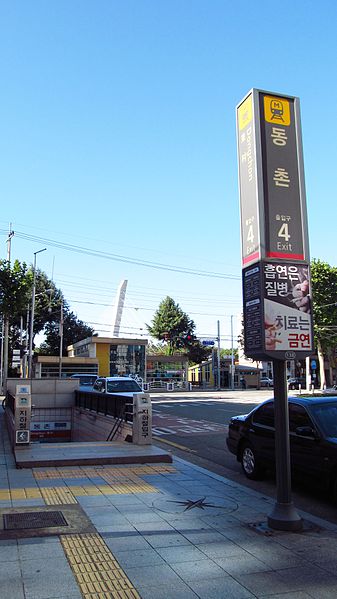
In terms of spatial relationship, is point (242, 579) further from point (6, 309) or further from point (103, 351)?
point (103, 351)

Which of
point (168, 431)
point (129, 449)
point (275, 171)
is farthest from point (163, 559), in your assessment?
point (168, 431)

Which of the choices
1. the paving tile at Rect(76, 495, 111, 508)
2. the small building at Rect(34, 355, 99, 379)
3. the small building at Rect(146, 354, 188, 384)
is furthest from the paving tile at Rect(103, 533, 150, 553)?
the small building at Rect(146, 354, 188, 384)

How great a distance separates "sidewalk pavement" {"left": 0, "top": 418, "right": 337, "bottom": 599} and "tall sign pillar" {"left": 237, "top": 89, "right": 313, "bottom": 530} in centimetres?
72

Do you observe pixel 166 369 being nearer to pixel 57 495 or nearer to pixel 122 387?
→ pixel 122 387

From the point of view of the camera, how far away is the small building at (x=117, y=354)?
52.2 meters

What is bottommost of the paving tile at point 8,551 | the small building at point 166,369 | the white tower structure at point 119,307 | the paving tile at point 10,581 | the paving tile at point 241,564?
the paving tile at point 241,564

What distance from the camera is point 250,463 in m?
9.06

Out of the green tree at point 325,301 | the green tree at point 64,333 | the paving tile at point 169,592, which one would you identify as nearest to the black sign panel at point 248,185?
the paving tile at point 169,592

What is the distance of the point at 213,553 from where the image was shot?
495cm

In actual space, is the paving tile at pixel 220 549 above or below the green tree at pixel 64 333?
below

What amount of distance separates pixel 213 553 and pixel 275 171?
4215 millimetres

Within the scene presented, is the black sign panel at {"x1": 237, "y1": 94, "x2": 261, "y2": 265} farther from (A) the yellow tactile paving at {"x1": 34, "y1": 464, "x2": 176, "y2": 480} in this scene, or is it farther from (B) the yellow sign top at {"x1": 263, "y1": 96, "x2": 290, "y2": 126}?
(A) the yellow tactile paving at {"x1": 34, "y1": 464, "x2": 176, "y2": 480}

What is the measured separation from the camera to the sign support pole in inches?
225

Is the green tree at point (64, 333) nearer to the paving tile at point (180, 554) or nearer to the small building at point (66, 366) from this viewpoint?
the small building at point (66, 366)
